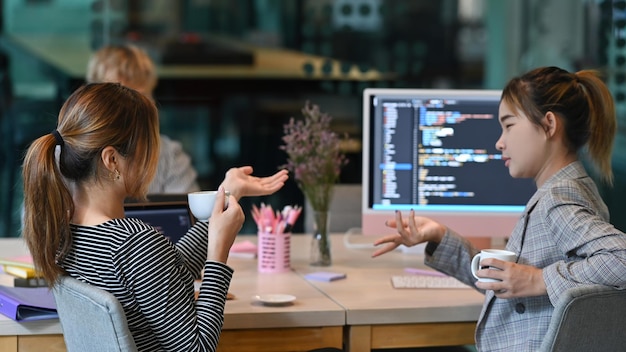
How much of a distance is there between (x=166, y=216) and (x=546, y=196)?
97 cm

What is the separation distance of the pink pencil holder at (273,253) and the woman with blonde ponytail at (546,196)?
0.68m

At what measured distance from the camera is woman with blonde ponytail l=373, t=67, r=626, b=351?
1962 mm

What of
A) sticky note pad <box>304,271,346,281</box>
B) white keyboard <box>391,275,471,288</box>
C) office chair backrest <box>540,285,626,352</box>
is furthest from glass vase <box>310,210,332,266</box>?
office chair backrest <box>540,285,626,352</box>

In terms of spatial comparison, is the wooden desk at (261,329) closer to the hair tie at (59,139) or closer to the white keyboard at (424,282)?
the white keyboard at (424,282)

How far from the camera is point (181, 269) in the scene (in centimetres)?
196

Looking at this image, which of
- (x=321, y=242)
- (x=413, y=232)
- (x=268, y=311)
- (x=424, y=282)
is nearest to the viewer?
A: (x=268, y=311)

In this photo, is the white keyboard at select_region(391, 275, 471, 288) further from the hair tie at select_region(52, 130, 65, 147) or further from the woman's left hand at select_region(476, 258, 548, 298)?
the hair tie at select_region(52, 130, 65, 147)

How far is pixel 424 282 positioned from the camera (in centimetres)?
253

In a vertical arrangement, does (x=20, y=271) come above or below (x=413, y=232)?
below

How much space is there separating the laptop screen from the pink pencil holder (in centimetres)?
23

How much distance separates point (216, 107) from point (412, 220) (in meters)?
2.76

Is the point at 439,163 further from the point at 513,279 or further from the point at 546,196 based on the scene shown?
the point at 513,279

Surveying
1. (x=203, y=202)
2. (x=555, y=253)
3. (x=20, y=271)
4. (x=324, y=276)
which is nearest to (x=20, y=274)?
(x=20, y=271)

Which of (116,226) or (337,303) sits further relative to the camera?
(337,303)
